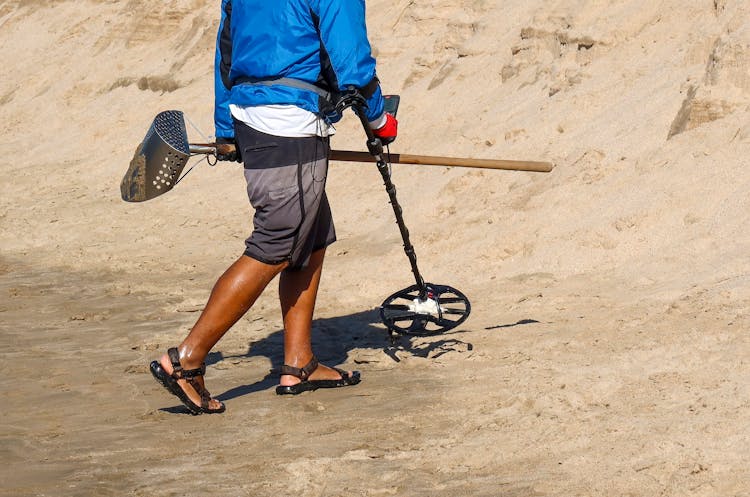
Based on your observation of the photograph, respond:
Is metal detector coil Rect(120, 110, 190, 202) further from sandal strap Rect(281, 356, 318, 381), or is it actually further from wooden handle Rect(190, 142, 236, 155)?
sandal strap Rect(281, 356, 318, 381)

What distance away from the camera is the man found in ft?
15.4

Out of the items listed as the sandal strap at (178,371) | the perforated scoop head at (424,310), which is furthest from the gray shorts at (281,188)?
the perforated scoop head at (424,310)

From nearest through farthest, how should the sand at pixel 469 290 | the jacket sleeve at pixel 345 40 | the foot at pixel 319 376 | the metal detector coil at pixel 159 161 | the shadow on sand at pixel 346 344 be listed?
the sand at pixel 469 290 → the jacket sleeve at pixel 345 40 → the metal detector coil at pixel 159 161 → the foot at pixel 319 376 → the shadow on sand at pixel 346 344

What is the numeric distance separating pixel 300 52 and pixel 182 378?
1373mm

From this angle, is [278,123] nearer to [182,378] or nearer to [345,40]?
[345,40]

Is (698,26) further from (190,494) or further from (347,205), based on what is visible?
(190,494)

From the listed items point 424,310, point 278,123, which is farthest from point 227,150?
point 424,310

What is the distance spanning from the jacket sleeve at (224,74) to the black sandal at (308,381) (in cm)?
103

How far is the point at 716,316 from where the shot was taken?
530 centimetres

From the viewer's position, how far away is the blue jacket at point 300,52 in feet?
15.3

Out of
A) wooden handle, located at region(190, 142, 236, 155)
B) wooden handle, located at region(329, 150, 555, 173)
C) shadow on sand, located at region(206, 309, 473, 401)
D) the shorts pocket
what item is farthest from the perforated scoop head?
wooden handle, located at region(190, 142, 236, 155)

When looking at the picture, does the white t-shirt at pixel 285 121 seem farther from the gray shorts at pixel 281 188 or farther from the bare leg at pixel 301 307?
the bare leg at pixel 301 307

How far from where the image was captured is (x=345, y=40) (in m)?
4.63

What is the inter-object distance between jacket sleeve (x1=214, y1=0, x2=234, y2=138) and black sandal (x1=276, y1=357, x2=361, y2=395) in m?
1.03
